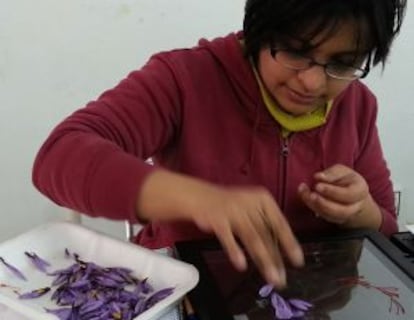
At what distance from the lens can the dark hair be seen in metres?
0.76

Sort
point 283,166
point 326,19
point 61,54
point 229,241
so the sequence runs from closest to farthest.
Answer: point 229,241, point 326,19, point 283,166, point 61,54

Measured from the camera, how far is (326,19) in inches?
30.0

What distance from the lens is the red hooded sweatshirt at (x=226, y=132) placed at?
856 millimetres

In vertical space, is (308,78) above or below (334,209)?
above

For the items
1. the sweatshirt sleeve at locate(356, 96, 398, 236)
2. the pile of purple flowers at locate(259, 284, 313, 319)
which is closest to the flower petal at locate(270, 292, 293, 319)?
the pile of purple flowers at locate(259, 284, 313, 319)

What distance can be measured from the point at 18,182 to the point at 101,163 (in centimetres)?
98

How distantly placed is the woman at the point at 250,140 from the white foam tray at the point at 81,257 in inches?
2.1

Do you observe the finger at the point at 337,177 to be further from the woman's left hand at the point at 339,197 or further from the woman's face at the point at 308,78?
the woman's face at the point at 308,78

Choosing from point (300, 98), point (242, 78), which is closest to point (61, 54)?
point (242, 78)

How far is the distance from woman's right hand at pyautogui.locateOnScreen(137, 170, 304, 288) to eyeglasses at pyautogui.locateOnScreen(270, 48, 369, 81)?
309 millimetres

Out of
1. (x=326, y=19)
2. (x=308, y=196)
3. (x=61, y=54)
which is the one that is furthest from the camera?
(x=61, y=54)

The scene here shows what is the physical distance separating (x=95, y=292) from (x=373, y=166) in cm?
57

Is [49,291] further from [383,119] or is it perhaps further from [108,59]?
[383,119]

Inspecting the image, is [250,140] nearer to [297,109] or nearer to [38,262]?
[297,109]
